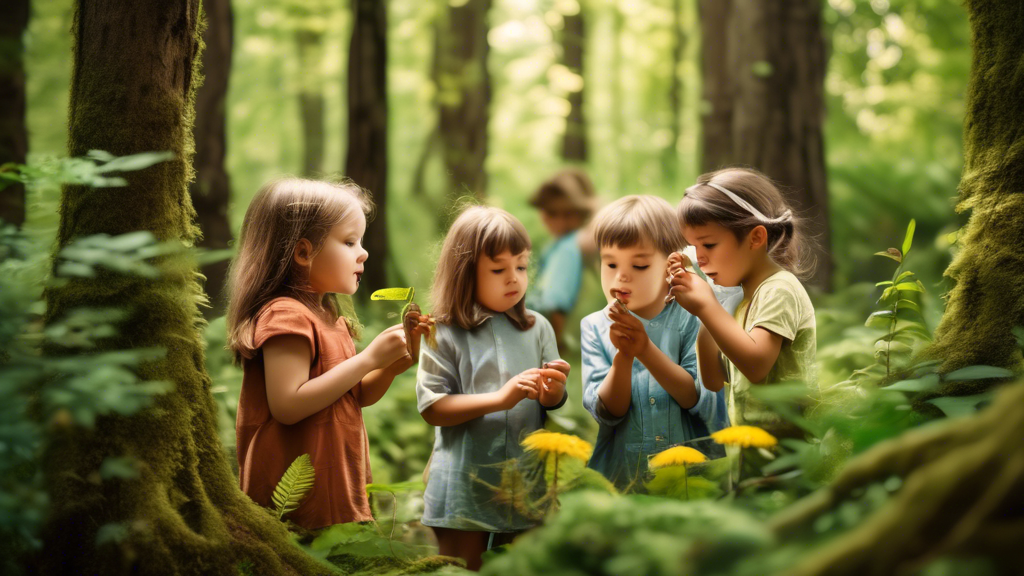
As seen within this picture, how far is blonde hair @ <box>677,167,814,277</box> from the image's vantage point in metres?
2.97

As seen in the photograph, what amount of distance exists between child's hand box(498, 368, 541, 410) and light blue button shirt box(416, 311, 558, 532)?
0.63 ft

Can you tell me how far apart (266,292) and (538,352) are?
1206 mm

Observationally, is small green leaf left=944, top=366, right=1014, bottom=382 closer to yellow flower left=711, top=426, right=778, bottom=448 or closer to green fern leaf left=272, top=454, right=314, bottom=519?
yellow flower left=711, top=426, right=778, bottom=448

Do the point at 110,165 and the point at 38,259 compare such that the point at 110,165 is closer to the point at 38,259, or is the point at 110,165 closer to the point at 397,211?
the point at 38,259

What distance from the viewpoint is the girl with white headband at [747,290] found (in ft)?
9.12

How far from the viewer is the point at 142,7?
99.3 inches

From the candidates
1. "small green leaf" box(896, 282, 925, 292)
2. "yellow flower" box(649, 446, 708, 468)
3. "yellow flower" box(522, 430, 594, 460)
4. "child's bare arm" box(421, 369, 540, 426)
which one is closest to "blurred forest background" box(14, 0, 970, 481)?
"child's bare arm" box(421, 369, 540, 426)

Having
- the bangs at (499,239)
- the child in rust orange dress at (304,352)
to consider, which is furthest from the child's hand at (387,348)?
the bangs at (499,239)

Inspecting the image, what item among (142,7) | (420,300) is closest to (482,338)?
(142,7)

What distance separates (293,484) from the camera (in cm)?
269

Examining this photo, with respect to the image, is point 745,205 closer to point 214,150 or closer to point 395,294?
point 395,294

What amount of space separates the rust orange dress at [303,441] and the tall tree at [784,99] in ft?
15.1

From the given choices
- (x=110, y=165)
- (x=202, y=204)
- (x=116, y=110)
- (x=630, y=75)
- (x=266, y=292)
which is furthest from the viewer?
(x=630, y=75)

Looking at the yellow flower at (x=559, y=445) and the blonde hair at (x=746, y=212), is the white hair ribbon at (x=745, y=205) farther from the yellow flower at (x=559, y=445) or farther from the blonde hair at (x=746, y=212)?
the yellow flower at (x=559, y=445)
